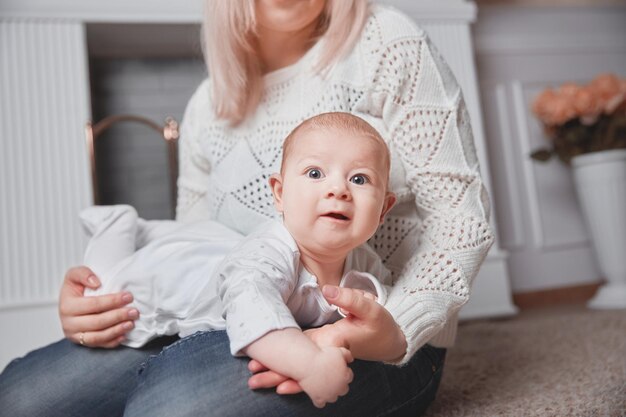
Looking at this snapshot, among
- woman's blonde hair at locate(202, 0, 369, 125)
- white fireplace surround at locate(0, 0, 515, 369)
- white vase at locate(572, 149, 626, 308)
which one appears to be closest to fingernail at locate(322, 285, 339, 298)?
woman's blonde hair at locate(202, 0, 369, 125)

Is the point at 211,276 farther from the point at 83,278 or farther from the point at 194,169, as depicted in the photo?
the point at 194,169

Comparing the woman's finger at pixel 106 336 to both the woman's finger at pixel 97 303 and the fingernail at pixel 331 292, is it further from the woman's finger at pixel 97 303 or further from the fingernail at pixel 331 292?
the fingernail at pixel 331 292

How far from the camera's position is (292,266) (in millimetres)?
744

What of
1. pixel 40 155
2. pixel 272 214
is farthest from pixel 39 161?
pixel 272 214

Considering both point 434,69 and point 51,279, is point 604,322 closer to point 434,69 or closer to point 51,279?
point 434,69

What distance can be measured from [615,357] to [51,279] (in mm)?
1562

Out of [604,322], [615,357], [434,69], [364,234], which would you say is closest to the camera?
[364,234]

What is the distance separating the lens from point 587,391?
1050 mm

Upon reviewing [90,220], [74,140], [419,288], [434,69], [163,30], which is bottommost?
[419,288]

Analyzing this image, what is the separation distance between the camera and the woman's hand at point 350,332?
64 cm

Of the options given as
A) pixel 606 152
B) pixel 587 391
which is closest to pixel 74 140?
pixel 587 391

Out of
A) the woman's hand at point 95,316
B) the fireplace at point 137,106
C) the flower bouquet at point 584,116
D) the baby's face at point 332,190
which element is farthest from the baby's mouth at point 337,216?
the flower bouquet at point 584,116

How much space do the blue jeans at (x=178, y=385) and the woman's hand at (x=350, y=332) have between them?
0.03 metres

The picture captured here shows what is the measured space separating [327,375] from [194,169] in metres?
0.79
